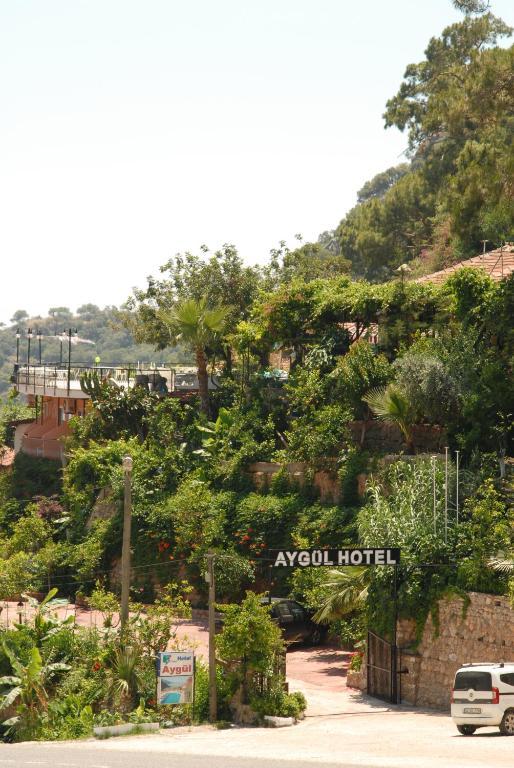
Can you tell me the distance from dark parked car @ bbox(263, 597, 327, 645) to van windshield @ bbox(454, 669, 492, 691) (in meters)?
10.7

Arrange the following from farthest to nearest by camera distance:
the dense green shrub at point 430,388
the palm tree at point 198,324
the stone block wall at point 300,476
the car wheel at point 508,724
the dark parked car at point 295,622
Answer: the palm tree at point 198,324 → the stone block wall at point 300,476 → the dense green shrub at point 430,388 → the dark parked car at point 295,622 → the car wheel at point 508,724

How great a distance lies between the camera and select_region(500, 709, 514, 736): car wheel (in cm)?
2384

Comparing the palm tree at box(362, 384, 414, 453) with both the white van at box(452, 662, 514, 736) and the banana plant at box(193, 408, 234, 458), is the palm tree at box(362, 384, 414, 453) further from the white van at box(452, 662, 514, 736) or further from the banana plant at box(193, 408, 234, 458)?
the white van at box(452, 662, 514, 736)

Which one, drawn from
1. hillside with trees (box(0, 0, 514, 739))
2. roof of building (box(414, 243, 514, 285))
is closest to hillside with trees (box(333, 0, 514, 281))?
roof of building (box(414, 243, 514, 285))

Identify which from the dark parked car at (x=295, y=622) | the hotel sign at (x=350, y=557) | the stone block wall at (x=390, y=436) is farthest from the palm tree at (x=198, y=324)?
the hotel sign at (x=350, y=557)

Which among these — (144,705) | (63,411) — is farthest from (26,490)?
(144,705)

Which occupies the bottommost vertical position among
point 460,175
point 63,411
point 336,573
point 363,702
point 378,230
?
point 363,702

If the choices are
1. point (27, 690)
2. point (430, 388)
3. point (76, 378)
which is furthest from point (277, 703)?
point (76, 378)

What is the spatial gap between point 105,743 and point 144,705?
273 centimetres

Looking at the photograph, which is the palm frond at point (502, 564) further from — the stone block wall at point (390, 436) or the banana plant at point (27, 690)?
the banana plant at point (27, 690)

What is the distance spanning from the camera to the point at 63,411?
182 feet

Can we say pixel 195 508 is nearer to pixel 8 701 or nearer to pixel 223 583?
pixel 223 583

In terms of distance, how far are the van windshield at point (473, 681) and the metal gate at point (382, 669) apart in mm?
5824

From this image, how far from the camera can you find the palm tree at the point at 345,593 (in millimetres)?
32031
